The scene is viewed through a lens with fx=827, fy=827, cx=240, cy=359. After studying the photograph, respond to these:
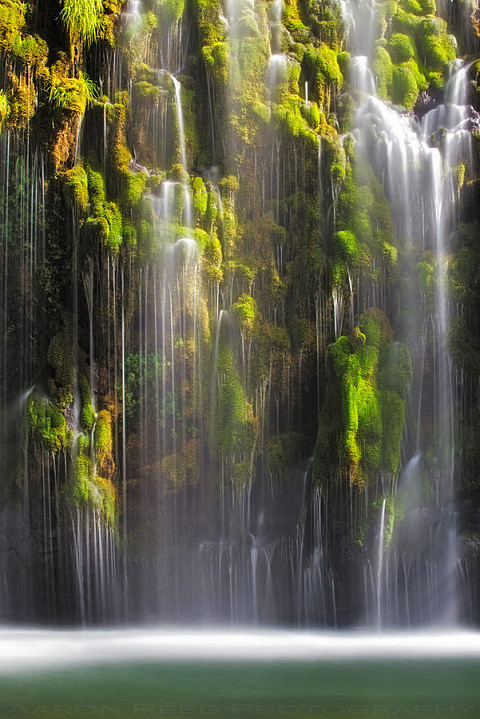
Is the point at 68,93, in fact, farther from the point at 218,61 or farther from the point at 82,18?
the point at 218,61

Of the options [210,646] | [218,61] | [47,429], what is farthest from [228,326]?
[210,646]

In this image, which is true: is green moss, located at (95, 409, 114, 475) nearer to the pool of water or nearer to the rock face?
the rock face

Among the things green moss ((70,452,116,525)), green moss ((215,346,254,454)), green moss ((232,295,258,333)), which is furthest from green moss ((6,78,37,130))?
green moss ((70,452,116,525))

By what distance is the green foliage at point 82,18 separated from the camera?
1302cm

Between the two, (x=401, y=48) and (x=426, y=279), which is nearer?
(x=426, y=279)

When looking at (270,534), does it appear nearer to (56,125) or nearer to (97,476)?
(97,476)

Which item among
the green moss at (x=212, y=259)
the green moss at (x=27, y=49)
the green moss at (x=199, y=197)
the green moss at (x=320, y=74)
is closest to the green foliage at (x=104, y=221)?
the green moss at (x=199, y=197)

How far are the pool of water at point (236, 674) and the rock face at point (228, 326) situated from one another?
83 centimetres

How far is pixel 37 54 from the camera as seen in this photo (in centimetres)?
1316

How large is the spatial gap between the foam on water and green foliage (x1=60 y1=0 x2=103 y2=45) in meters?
9.20

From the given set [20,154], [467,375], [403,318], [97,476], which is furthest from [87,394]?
[467,375]

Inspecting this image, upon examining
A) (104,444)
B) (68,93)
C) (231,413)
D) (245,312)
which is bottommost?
(104,444)

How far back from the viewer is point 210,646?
11.2 metres

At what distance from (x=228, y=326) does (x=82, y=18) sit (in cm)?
540
